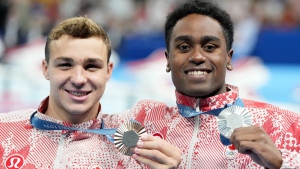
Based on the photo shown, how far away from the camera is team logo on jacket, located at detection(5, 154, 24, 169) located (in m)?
4.61

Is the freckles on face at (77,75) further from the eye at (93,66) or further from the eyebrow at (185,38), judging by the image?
the eyebrow at (185,38)

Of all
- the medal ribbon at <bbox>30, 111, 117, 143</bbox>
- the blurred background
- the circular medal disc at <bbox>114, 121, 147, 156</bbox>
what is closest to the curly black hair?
the medal ribbon at <bbox>30, 111, 117, 143</bbox>

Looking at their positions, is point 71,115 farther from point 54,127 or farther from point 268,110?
point 268,110

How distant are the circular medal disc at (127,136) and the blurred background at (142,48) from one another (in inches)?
219

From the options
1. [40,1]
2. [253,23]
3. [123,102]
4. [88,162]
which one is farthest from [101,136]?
[40,1]

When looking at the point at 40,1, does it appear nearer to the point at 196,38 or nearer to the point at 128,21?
the point at 128,21

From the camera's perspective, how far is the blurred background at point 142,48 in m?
11.2

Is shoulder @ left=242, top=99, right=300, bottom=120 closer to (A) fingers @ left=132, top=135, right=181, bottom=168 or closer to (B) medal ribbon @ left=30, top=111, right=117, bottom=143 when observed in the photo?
(A) fingers @ left=132, top=135, right=181, bottom=168

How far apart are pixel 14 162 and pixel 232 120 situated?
150 centimetres

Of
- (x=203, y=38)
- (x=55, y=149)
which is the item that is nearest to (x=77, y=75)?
(x=55, y=149)

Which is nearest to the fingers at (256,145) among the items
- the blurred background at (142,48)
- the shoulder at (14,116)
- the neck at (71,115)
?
the neck at (71,115)

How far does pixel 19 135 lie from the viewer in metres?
4.77

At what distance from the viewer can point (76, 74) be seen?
4641mm

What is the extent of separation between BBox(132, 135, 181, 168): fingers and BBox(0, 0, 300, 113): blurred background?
18.3ft
